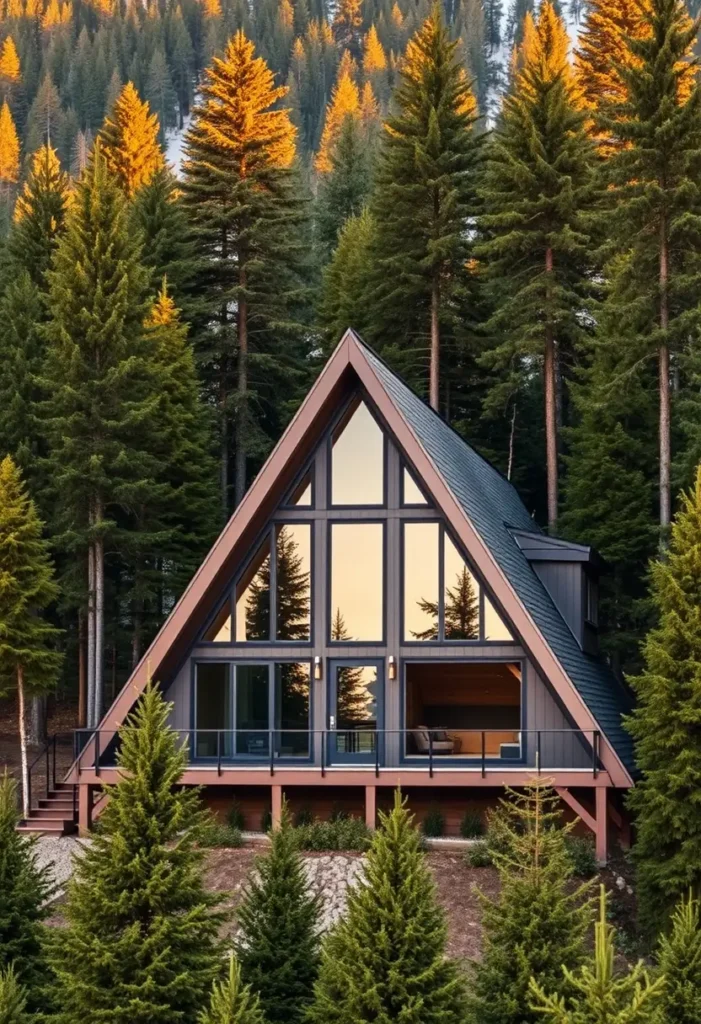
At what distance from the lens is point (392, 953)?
43.1 ft

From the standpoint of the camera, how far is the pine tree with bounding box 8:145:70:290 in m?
35.2

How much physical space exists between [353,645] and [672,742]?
5996mm

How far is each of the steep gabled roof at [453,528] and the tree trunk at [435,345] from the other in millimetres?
10614

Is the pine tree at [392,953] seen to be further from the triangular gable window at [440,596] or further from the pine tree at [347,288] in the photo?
the pine tree at [347,288]

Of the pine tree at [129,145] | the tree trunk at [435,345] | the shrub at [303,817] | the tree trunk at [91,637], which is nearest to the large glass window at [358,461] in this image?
the shrub at [303,817]

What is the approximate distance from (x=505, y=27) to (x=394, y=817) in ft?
612

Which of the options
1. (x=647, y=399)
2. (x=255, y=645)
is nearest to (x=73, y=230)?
(x=255, y=645)

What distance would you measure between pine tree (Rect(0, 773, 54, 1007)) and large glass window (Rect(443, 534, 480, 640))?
799 centimetres

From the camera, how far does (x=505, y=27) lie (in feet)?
612

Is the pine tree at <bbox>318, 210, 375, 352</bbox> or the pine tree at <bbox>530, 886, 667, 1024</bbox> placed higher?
the pine tree at <bbox>318, 210, 375, 352</bbox>

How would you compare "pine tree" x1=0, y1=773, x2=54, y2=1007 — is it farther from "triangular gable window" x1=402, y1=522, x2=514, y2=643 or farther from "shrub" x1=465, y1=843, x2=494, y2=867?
"triangular gable window" x1=402, y1=522, x2=514, y2=643

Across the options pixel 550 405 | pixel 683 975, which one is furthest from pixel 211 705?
pixel 550 405

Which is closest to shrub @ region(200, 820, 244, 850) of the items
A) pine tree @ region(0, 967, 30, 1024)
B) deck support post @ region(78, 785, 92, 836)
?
deck support post @ region(78, 785, 92, 836)

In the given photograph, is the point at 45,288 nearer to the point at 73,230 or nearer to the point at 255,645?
the point at 73,230
